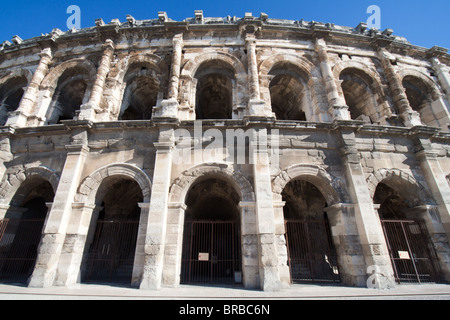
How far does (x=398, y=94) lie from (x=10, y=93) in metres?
17.4

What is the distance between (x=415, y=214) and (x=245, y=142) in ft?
20.0

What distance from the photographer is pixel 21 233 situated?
798 centimetres

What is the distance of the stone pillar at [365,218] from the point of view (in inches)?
220

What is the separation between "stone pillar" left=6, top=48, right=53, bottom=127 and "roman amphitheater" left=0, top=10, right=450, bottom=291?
6 centimetres

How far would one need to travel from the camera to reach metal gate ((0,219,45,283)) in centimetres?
679

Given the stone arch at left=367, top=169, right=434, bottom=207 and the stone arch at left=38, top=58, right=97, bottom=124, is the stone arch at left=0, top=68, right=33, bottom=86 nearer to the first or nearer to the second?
the stone arch at left=38, top=58, right=97, bottom=124

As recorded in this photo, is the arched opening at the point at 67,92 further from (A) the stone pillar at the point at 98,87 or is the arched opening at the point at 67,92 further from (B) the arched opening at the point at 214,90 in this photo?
(B) the arched opening at the point at 214,90

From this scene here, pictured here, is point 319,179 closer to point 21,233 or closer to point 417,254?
point 417,254

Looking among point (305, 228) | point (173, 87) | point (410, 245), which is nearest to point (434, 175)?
point (410, 245)

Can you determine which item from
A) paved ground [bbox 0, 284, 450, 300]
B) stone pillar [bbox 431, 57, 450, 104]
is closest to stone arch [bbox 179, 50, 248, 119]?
paved ground [bbox 0, 284, 450, 300]

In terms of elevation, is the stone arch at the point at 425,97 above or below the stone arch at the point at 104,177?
above

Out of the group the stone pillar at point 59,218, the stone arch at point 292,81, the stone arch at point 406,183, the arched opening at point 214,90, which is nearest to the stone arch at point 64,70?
the stone pillar at point 59,218

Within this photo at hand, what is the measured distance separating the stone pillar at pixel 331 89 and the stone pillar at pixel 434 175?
2654 millimetres
